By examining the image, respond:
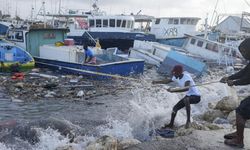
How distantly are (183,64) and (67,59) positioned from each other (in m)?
6.91

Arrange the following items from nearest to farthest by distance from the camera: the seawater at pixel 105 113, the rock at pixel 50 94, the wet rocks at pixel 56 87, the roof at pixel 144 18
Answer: the seawater at pixel 105 113, the rock at pixel 50 94, the wet rocks at pixel 56 87, the roof at pixel 144 18

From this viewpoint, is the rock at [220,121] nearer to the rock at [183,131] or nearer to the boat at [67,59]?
the rock at [183,131]

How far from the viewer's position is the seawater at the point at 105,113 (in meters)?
8.55

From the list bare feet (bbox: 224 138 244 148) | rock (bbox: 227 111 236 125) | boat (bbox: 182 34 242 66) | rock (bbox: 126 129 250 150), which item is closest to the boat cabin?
boat (bbox: 182 34 242 66)

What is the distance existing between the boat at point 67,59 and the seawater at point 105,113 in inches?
89.8

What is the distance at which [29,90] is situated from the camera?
16.2 meters

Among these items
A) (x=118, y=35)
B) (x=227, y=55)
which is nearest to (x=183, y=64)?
(x=227, y=55)

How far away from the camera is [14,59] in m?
22.1

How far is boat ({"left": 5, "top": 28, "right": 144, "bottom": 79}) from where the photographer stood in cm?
1956

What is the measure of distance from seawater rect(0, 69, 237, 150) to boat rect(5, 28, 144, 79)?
2280 millimetres

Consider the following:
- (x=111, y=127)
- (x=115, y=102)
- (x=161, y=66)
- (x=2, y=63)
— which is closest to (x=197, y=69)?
(x=161, y=66)

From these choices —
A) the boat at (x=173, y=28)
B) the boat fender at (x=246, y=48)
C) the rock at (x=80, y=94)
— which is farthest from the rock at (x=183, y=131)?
the boat at (x=173, y=28)

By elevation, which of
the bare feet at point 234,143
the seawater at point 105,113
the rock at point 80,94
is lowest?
the rock at point 80,94

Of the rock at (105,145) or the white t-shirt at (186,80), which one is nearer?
the rock at (105,145)
